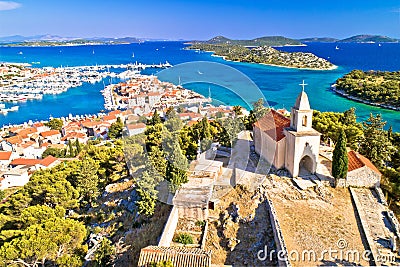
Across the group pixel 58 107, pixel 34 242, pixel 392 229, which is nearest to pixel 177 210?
pixel 34 242

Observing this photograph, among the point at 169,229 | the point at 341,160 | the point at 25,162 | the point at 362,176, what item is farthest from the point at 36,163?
the point at 362,176

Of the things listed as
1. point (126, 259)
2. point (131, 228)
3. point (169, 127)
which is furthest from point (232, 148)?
point (126, 259)

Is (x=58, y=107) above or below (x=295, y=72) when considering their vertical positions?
below

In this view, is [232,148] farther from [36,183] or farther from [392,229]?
[36,183]

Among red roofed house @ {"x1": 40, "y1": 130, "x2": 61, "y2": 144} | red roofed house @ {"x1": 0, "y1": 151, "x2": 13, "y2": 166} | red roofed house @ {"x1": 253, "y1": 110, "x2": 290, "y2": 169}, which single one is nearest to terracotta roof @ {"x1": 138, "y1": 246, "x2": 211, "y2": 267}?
red roofed house @ {"x1": 253, "y1": 110, "x2": 290, "y2": 169}

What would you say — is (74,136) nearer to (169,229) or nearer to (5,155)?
(5,155)

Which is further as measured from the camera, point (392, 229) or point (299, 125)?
point (299, 125)

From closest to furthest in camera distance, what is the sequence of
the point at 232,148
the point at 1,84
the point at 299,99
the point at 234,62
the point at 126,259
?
the point at 126,259
the point at 299,99
the point at 232,148
the point at 1,84
the point at 234,62

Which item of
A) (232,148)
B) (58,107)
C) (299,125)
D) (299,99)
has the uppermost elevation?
(299,99)

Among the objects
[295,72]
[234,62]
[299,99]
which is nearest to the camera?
[299,99]
